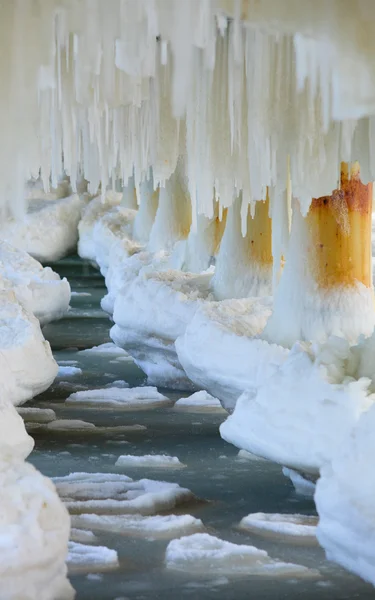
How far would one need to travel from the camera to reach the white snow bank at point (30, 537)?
4.05 m

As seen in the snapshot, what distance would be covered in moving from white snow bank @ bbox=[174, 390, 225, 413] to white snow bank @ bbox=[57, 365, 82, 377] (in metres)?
1.94

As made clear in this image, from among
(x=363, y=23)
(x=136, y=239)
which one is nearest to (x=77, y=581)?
(x=363, y=23)

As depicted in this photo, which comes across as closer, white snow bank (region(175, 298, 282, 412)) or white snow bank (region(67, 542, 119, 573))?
white snow bank (region(67, 542, 119, 573))

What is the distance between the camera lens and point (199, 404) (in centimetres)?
998

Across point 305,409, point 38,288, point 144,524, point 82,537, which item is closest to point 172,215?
point 38,288

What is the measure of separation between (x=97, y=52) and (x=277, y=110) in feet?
5.17

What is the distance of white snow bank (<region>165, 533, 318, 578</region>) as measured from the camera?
16.4 feet

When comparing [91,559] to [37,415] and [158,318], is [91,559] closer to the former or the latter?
[37,415]

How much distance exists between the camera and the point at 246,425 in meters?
6.28

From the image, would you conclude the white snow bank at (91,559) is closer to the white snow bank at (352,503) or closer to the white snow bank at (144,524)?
the white snow bank at (144,524)

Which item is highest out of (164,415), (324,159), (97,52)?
(97,52)

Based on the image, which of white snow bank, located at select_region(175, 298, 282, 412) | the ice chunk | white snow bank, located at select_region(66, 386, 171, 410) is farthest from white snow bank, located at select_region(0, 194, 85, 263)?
the ice chunk

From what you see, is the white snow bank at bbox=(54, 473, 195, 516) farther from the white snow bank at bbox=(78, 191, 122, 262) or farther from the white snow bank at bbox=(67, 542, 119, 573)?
the white snow bank at bbox=(78, 191, 122, 262)

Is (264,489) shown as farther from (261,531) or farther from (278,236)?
(278,236)
